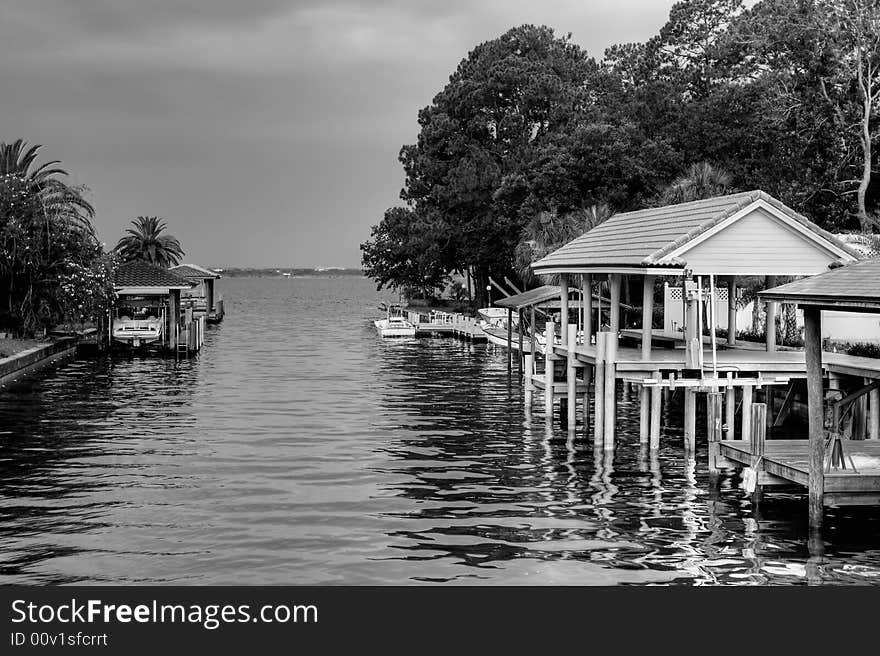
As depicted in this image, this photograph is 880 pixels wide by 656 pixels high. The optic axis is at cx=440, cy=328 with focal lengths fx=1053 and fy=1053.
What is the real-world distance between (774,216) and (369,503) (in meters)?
11.9

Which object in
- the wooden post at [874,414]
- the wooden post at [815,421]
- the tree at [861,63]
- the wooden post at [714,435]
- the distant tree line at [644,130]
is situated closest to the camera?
the wooden post at [815,421]

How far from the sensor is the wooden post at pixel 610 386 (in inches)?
953

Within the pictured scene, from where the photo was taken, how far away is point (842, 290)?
51.5ft

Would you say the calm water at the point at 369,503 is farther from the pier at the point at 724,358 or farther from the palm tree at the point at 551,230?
the palm tree at the point at 551,230

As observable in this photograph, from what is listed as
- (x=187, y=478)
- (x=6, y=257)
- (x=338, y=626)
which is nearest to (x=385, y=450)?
(x=187, y=478)

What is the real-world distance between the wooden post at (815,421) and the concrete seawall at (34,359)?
96.5 ft

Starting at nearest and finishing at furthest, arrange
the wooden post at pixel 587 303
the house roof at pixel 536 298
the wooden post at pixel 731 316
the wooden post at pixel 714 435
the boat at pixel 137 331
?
the wooden post at pixel 714 435 < the wooden post at pixel 731 316 < the wooden post at pixel 587 303 < the house roof at pixel 536 298 < the boat at pixel 137 331

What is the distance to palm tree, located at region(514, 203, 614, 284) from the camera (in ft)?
177

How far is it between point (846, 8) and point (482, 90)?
2843 centimetres

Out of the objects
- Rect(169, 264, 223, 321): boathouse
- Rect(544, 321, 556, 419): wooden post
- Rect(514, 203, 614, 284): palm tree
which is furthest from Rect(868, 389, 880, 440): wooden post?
Rect(169, 264, 223, 321): boathouse

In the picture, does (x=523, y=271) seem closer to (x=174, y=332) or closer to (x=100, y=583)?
(x=174, y=332)

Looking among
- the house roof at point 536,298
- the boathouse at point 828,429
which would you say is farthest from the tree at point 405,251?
the boathouse at point 828,429

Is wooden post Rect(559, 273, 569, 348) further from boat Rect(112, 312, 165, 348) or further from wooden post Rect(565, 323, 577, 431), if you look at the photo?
boat Rect(112, 312, 165, 348)

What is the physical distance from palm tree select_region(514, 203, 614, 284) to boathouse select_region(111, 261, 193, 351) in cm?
1820
